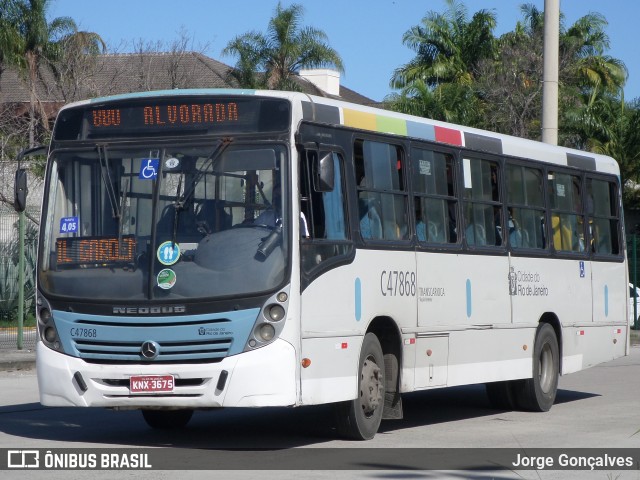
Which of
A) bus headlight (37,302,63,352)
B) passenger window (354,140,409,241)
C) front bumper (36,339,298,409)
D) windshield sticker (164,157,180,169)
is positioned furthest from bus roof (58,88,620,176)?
front bumper (36,339,298,409)

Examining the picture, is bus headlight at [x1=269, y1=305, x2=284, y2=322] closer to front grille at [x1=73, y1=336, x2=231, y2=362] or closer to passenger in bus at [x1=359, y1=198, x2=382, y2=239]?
front grille at [x1=73, y1=336, x2=231, y2=362]

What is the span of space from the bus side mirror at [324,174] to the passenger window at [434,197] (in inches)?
80.3

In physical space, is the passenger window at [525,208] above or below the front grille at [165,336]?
above

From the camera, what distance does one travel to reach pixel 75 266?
10.8 m

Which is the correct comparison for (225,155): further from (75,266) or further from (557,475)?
(557,475)

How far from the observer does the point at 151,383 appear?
1030cm

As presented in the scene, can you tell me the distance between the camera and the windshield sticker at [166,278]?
1038 cm

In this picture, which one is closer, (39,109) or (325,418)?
(325,418)

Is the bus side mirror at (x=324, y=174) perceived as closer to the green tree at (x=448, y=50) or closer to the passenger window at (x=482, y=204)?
the passenger window at (x=482, y=204)

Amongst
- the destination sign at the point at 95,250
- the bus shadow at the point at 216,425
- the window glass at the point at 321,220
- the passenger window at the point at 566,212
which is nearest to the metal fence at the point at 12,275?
the bus shadow at the point at 216,425

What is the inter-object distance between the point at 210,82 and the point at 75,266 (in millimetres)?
34282

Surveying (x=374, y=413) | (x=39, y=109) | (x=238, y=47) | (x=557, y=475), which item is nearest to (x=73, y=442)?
(x=374, y=413)

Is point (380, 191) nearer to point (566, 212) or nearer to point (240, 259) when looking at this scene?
point (240, 259)

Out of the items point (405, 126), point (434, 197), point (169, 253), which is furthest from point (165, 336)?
point (434, 197)
